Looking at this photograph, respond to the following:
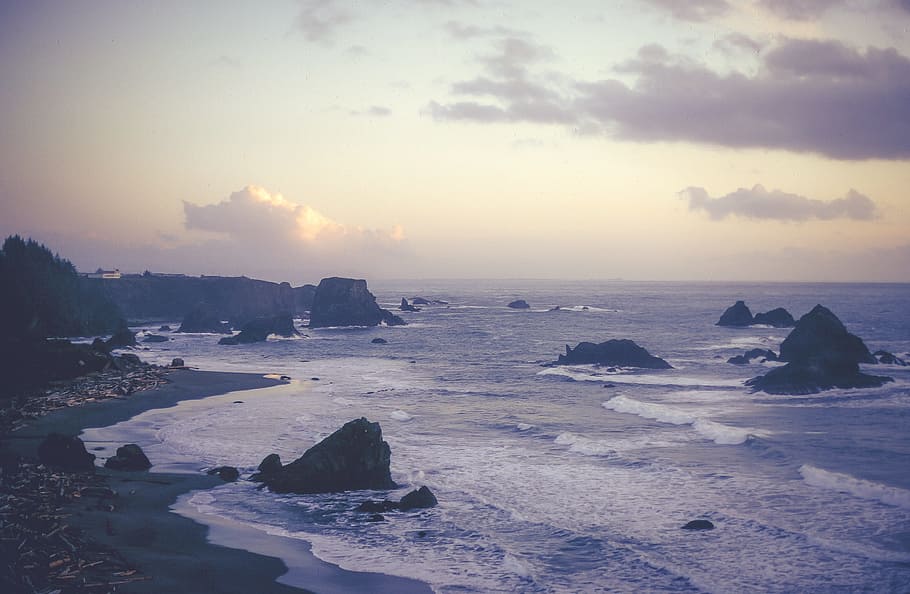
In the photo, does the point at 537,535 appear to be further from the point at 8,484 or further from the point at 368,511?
the point at 8,484

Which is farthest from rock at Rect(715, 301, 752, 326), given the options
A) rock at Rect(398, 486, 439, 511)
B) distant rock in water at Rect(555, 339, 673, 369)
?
rock at Rect(398, 486, 439, 511)

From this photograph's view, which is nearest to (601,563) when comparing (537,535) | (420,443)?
(537,535)

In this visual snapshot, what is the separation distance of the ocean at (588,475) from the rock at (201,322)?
58276 millimetres

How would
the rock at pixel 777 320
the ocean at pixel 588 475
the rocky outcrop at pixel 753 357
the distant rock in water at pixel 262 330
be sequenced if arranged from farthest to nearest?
the rock at pixel 777 320 < the distant rock in water at pixel 262 330 < the rocky outcrop at pixel 753 357 < the ocean at pixel 588 475

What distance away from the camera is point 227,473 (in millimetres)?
26156

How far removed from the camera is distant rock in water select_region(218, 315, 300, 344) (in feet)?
314

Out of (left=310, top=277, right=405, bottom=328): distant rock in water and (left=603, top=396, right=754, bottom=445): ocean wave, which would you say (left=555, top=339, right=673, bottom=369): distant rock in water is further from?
(left=310, top=277, right=405, bottom=328): distant rock in water

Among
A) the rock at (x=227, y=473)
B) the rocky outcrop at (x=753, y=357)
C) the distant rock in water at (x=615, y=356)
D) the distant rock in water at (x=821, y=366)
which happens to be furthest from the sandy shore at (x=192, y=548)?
the rocky outcrop at (x=753, y=357)

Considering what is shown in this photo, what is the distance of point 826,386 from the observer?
48312 mm

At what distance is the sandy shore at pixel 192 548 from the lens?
16.3 metres

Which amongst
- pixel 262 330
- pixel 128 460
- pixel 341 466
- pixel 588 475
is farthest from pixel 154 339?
pixel 588 475

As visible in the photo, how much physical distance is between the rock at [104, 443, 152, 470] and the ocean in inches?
35.9

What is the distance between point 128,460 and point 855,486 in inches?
1069

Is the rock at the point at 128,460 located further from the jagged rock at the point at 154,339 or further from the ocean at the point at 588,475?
the jagged rock at the point at 154,339
